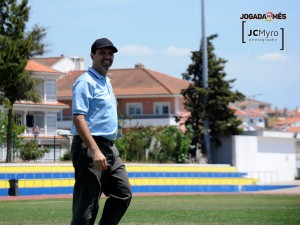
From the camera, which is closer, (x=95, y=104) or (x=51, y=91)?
(x=95, y=104)

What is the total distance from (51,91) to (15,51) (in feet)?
98.2

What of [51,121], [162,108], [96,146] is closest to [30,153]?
[51,121]

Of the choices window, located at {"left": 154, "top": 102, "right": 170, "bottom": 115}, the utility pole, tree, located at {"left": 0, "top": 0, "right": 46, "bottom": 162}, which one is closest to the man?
tree, located at {"left": 0, "top": 0, "right": 46, "bottom": 162}

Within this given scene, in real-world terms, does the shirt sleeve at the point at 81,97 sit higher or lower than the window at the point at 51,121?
lower

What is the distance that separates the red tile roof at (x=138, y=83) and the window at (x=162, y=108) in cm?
164

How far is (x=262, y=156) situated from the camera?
50875mm

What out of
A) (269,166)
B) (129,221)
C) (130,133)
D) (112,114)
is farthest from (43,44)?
(112,114)

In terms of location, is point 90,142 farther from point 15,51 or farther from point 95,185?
point 15,51

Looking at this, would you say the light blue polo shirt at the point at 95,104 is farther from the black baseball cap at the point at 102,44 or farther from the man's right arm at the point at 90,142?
the black baseball cap at the point at 102,44

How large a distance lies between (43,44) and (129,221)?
86.5 ft

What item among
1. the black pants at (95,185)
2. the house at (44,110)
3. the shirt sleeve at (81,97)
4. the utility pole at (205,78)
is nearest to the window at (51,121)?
the house at (44,110)

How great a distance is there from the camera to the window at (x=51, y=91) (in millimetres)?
63875

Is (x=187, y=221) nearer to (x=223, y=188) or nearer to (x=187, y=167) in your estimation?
(x=223, y=188)

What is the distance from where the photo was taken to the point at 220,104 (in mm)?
47844
